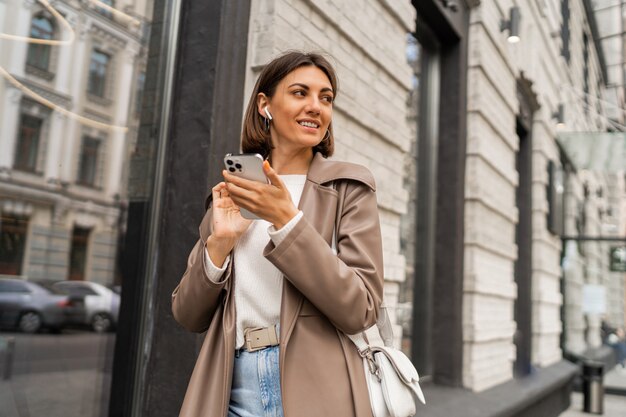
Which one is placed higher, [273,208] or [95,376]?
[273,208]

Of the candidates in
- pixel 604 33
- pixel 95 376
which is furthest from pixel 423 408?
pixel 604 33

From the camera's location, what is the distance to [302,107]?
1.75 metres

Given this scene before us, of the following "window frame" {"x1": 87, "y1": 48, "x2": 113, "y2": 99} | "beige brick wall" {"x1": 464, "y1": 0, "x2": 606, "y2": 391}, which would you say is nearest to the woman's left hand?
"window frame" {"x1": 87, "y1": 48, "x2": 113, "y2": 99}

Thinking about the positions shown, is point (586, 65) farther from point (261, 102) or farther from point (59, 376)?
point (59, 376)

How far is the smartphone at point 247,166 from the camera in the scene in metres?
1.51

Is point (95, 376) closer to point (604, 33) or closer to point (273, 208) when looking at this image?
point (273, 208)

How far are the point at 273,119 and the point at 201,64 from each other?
129cm

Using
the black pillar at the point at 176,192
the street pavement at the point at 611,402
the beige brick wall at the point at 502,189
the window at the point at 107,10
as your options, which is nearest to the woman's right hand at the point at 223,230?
the black pillar at the point at 176,192

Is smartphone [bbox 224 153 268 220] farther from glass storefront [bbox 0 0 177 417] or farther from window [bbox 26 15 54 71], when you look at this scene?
window [bbox 26 15 54 71]

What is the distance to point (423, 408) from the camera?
4387 millimetres

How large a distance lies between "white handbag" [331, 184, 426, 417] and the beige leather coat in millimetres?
29

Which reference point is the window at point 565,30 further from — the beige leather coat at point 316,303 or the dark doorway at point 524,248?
the beige leather coat at point 316,303

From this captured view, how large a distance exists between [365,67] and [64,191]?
215 cm

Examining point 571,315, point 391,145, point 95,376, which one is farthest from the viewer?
point 571,315
